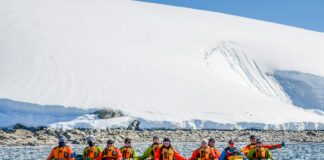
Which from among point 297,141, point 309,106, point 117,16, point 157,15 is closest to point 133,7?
point 157,15

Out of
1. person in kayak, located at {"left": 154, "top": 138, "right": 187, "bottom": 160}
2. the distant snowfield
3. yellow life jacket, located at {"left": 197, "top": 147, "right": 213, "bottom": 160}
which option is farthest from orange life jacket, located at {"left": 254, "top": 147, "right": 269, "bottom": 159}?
the distant snowfield

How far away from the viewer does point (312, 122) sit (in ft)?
166

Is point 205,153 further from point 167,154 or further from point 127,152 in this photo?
point 127,152

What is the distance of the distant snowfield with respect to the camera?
46.9m

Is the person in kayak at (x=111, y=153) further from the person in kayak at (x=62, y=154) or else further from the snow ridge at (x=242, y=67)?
the snow ridge at (x=242, y=67)

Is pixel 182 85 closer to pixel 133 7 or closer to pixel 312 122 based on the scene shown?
pixel 312 122

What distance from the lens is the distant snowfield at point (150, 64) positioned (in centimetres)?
4688

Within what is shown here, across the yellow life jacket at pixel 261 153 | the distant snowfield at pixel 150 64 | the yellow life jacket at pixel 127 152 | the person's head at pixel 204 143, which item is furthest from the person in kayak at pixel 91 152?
the distant snowfield at pixel 150 64

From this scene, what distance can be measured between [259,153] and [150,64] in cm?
3953

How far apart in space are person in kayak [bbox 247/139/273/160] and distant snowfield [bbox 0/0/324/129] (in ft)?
85.2

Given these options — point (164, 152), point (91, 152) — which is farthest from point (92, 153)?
point (164, 152)

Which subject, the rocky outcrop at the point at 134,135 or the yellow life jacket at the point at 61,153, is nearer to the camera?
the yellow life jacket at the point at 61,153

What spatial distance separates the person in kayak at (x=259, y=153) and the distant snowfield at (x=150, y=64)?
26.0m

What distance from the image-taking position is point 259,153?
55.8 ft
